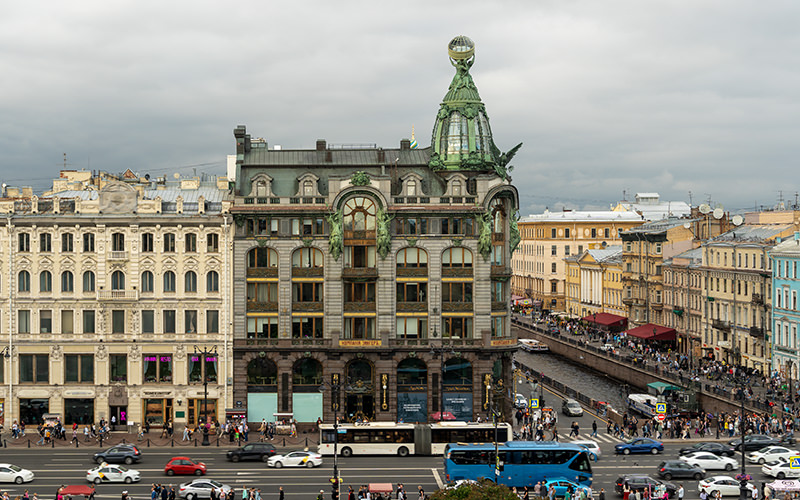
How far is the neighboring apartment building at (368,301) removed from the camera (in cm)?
9400

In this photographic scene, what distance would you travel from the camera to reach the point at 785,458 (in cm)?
7919

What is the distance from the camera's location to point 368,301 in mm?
94750

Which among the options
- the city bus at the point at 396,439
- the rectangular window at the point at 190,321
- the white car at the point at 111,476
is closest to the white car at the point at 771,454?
the city bus at the point at 396,439

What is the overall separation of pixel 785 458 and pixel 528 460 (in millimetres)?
19659

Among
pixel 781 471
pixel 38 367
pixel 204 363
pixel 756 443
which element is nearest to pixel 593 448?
pixel 756 443

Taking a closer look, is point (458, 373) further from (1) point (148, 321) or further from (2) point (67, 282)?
(2) point (67, 282)

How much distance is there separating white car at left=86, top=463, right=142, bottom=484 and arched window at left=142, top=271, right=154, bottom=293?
23.3 m

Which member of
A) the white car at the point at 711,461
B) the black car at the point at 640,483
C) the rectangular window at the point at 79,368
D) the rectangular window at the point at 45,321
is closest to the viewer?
the black car at the point at 640,483

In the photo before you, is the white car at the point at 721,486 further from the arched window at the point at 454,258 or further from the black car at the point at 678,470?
the arched window at the point at 454,258

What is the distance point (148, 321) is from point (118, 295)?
11.0 ft

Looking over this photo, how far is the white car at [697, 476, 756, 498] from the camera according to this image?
70.1 metres

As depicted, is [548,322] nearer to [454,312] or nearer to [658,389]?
[658,389]

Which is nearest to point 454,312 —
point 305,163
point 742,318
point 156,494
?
point 305,163

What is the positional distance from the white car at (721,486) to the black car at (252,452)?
103 ft
